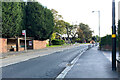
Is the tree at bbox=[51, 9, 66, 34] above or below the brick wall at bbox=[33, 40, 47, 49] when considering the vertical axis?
above

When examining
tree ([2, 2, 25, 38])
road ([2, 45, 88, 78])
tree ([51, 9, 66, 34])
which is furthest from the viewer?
tree ([51, 9, 66, 34])

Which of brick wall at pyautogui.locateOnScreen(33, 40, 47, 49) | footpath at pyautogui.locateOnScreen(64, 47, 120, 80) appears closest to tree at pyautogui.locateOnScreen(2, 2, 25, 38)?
brick wall at pyautogui.locateOnScreen(33, 40, 47, 49)

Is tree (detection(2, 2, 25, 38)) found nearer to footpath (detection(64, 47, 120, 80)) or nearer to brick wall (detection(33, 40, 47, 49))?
brick wall (detection(33, 40, 47, 49))

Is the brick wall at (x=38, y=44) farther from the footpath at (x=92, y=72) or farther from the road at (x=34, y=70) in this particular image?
the footpath at (x=92, y=72)

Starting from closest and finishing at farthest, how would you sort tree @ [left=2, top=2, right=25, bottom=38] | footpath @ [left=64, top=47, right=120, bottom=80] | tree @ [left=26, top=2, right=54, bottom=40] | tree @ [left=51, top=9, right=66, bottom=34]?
footpath @ [left=64, top=47, right=120, bottom=80] → tree @ [left=2, top=2, right=25, bottom=38] → tree @ [left=26, top=2, right=54, bottom=40] → tree @ [left=51, top=9, right=66, bottom=34]

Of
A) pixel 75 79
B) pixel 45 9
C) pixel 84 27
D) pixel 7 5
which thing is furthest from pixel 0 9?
pixel 84 27

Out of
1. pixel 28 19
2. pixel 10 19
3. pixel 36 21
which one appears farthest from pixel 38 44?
pixel 10 19

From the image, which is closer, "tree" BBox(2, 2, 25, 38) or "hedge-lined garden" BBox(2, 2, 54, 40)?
"tree" BBox(2, 2, 25, 38)

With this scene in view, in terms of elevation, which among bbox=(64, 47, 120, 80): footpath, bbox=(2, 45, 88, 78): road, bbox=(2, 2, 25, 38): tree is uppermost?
bbox=(2, 2, 25, 38): tree

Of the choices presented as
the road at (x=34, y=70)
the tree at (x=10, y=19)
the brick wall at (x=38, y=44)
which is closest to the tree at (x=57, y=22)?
the brick wall at (x=38, y=44)

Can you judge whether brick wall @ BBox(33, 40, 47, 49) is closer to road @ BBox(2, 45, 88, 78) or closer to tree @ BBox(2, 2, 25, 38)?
tree @ BBox(2, 2, 25, 38)

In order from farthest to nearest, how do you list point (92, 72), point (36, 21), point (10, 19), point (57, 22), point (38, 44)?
point (57, 22)
point (38, 44)
point (36, 21)
point (10, 19)
point (92, 72)

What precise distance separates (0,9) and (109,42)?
18.1 m

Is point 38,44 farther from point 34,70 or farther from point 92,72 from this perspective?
point 92,72
